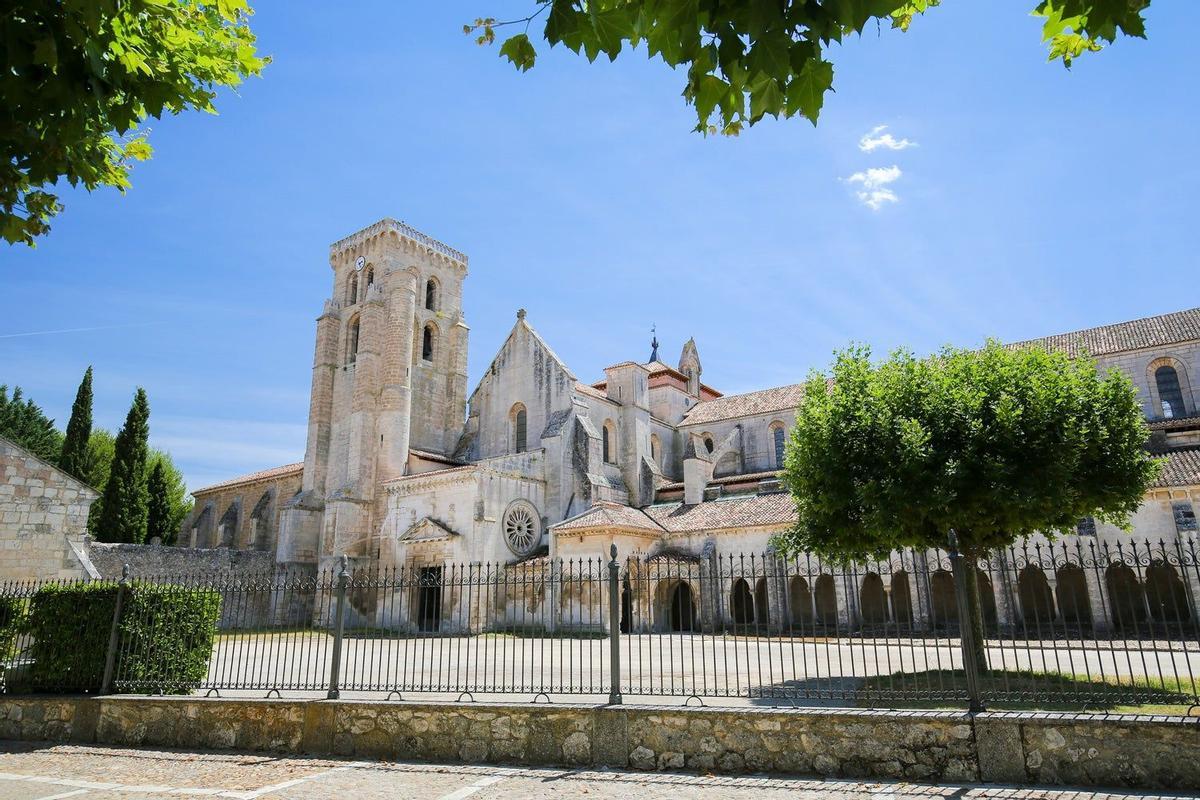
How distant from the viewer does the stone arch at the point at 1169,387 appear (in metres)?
27.8

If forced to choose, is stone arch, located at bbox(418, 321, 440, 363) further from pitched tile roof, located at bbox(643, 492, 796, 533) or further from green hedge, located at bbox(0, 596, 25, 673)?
green hedge, located at bbox(0, 596, 25, 673)

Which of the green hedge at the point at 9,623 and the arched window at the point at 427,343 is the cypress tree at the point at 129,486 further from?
the green hedge at the point at 9,623

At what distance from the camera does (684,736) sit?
7.87m

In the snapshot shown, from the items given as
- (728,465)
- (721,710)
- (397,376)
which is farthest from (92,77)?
(728,465)

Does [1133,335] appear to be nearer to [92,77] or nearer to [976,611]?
[976,611]

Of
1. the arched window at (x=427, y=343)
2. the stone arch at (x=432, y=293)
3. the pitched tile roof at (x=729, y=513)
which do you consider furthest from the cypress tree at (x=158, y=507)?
the pitched tile roof at (x=729, y=513)

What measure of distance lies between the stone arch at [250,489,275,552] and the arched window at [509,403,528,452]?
1552 centimetres

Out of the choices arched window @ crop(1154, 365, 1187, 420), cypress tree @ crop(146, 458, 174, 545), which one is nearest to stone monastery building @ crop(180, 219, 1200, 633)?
arched window @ crop(1154, 365, 1187, 420)

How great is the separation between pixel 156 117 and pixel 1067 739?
29.8 ft

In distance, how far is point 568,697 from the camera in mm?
9289

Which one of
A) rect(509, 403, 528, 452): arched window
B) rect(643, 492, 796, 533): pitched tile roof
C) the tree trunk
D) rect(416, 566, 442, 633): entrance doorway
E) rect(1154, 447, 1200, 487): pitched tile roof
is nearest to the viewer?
the tree trunk

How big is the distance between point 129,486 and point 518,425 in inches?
802

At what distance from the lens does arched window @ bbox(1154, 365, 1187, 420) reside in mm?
28047

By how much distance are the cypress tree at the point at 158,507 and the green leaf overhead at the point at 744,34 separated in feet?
149
